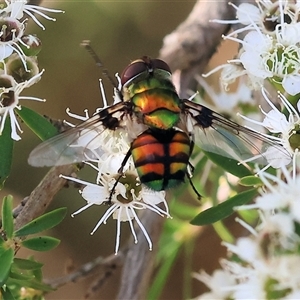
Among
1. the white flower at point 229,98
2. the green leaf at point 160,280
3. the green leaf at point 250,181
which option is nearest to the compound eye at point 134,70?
the green leaf at point 250,181

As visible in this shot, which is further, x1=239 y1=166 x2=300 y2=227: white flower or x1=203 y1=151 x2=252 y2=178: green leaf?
x1=203 y1=151 x2=252 y2=178: green leaf

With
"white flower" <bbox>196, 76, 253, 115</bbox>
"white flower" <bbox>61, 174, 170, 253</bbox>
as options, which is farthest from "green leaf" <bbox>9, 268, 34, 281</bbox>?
"white flower" <bbox>196, 76, 253, 115</bbox>

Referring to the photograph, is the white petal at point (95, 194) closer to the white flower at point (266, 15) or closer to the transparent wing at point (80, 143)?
the transparent wing at point (80, 143)

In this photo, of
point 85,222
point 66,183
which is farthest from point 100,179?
point 85,222

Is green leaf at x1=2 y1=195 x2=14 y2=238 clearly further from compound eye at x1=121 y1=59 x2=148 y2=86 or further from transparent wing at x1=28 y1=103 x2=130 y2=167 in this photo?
compound eye at x1=121 y1=59 x2=148 y2=86

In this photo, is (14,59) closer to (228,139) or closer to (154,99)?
(154,99)
